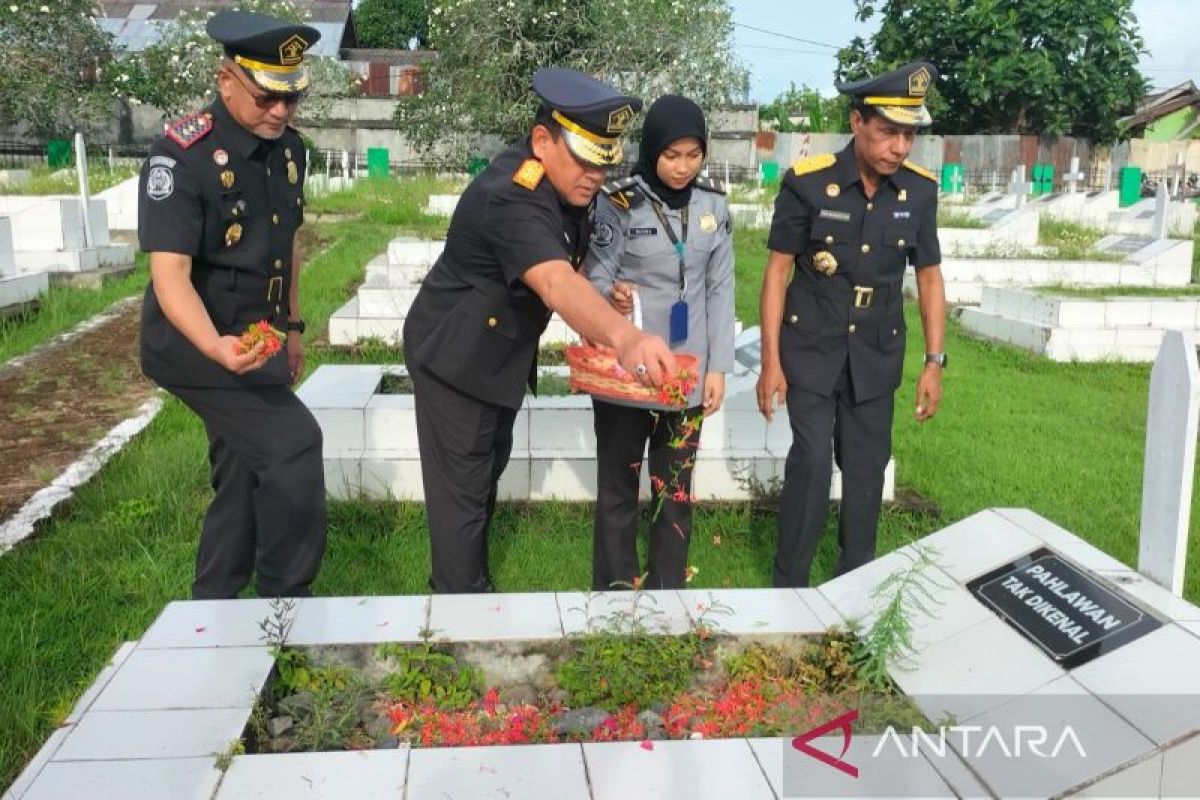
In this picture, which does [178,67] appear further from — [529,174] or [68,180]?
[529,174]

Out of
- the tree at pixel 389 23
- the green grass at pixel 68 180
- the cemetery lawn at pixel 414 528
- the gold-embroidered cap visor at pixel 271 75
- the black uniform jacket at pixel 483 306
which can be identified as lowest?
the cemetery lawn at pixel 414 528

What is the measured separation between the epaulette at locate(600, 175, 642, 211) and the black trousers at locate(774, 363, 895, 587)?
0.84m

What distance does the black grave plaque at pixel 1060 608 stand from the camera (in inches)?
102

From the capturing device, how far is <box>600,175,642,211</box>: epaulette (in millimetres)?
3473

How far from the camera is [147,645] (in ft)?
8.79

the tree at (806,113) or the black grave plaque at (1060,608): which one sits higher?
the tree at (806,113)

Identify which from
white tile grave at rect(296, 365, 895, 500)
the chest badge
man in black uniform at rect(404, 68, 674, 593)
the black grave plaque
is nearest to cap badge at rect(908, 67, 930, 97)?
the chest badge

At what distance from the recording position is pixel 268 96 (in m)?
3.10

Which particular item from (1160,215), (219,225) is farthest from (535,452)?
(1160,215)

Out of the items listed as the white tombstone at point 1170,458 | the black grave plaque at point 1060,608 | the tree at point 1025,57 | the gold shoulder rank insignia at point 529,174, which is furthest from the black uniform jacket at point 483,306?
the tree at point 1025,57

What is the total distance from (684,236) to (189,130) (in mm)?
1460

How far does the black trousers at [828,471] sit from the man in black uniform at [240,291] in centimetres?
153

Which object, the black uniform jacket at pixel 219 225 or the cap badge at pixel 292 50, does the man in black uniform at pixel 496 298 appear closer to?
the black uniform jacket at pixel 219 225

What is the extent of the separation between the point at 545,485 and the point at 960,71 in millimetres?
32754
